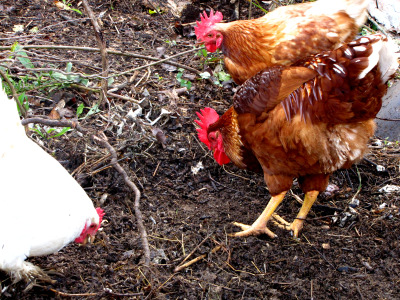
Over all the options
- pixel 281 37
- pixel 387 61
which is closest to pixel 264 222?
pixel 387 61

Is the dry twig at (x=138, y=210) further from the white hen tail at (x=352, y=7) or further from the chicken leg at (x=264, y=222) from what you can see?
the white hen tail at (x=352, y=7)

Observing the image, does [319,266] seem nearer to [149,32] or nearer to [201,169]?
[201,169]

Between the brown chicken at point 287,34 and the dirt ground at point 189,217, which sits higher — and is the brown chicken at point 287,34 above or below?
above

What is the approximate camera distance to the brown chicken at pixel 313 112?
267 centimetres

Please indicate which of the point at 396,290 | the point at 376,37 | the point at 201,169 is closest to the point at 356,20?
the point at 376,37

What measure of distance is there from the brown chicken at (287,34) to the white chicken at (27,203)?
6.85 ft

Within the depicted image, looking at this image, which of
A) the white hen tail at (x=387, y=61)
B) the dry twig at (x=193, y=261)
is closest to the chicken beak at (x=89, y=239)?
the dry twig at (x=193, y=261)

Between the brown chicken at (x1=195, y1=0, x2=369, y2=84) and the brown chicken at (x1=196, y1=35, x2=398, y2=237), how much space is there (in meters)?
0.63

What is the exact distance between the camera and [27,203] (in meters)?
2.35

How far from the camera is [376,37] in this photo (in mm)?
2682

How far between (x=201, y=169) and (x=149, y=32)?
250 centimetres

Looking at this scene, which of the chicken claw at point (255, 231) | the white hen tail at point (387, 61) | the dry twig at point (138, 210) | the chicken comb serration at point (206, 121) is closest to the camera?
the dry twig at point (138, 210)

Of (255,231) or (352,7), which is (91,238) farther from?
(352,7)

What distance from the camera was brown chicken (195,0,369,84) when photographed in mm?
3510
